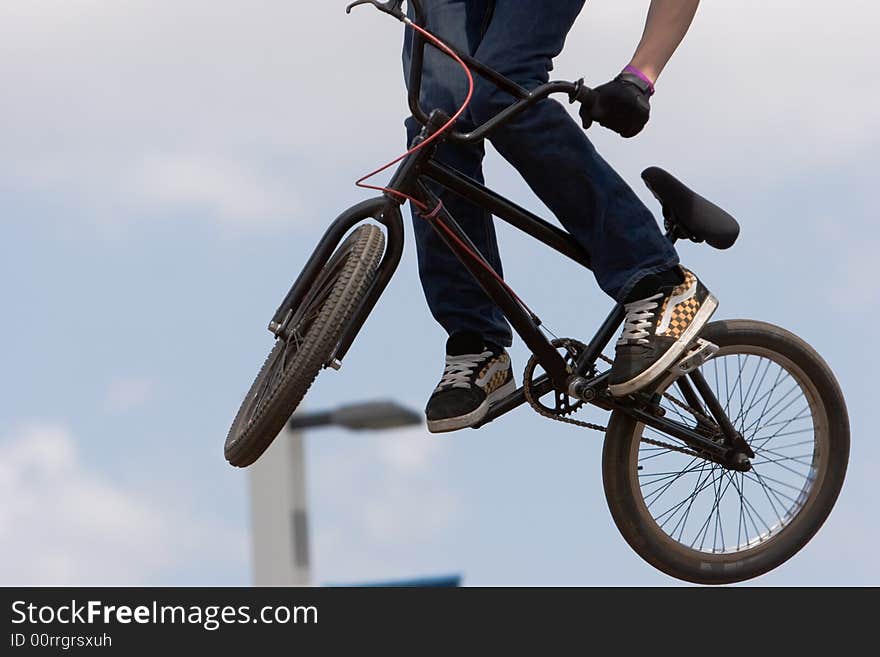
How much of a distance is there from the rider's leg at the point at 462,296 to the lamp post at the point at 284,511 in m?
5.18

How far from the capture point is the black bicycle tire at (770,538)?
201 inches

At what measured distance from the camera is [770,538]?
17.9 feet

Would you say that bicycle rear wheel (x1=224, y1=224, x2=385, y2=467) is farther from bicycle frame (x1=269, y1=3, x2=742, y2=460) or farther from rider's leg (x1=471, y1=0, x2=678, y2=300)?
rider's leg (x1=471, y1=0, x2=678, y2=300)

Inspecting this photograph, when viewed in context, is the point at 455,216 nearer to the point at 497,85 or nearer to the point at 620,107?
the point at 497,85

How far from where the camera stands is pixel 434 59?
4.73 meters

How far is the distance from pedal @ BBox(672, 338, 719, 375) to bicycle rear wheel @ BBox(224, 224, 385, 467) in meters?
1.22

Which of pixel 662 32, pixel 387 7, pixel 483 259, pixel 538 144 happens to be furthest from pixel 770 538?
pixel 387 7

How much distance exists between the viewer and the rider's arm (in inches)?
188

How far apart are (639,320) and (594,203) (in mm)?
429

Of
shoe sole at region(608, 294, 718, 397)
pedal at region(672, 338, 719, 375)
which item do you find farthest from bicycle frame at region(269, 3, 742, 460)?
pedal at region(672, 338, 719, 375)

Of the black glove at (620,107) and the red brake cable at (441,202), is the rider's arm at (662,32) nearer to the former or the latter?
the black glove at (620,107)

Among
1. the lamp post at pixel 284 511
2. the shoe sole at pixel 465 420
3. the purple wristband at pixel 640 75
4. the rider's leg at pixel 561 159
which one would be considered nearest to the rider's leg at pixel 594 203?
the rider's leg at pixel 561 159

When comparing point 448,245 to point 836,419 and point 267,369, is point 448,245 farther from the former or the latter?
point 836,419
